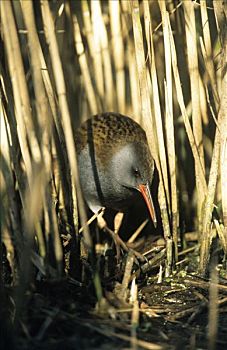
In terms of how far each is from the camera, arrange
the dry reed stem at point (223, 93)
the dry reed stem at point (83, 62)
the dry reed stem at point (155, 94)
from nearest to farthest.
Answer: the dry reed stem at point (223, 93), the dry reed stem at point (155, 94), the dry reed stem at point (83, 62)

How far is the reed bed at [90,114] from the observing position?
10.1 feet

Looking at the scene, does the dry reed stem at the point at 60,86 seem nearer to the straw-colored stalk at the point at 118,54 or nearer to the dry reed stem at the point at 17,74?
the dry reed stem at the point at 17,74

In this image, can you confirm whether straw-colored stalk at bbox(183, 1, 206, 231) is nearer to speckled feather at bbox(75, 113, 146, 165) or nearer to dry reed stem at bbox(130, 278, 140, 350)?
speckled feather at bbox(75, 113, 146, 165)

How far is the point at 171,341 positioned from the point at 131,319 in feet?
0.73

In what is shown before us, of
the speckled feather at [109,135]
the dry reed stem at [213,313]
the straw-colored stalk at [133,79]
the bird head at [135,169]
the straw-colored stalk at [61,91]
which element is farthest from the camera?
the straw-colored stalk at [133,79]

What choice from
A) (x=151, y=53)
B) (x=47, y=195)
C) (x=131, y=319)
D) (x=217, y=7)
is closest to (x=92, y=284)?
(x=131, y=319)

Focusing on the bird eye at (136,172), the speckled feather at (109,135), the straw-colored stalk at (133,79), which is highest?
the straw-colored stalk at (133,79)

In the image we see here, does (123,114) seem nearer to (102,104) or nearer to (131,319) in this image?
(102,104)

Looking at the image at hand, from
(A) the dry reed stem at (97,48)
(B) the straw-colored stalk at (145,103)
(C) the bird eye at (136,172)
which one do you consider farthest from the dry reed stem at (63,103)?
(A) the dry reed stem at (97,48)

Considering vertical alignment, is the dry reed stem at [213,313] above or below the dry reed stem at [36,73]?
below

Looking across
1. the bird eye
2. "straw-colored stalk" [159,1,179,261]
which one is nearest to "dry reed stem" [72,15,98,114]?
the bird eye

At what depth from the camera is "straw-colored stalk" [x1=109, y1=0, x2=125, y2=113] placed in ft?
15.3

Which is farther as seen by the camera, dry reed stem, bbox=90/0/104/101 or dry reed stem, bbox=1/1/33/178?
dry reed stem, bbox=90/0/104/101

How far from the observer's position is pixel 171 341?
3217 mm
